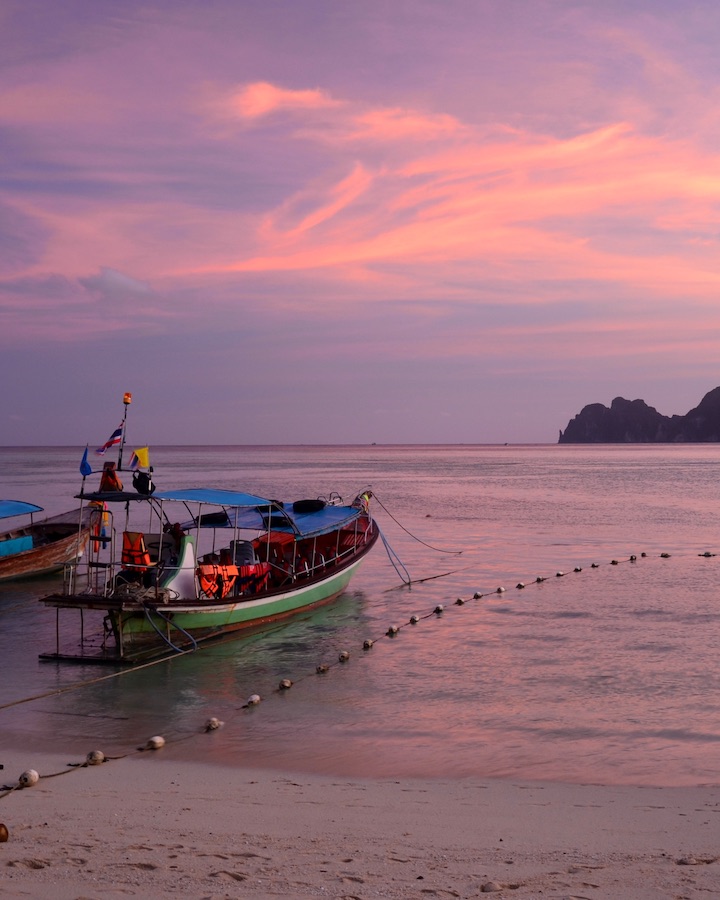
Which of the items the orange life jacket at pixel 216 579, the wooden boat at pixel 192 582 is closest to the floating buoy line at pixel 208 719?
the wooden boat at pixel 192 582

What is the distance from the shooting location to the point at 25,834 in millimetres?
7551

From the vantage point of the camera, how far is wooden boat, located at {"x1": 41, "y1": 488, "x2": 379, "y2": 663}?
1543cm

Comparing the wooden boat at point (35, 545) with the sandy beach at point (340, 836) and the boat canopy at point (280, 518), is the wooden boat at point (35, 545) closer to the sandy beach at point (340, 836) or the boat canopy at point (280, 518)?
the boat canopy at point (280, 518)

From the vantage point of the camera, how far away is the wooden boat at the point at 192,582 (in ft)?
50.6

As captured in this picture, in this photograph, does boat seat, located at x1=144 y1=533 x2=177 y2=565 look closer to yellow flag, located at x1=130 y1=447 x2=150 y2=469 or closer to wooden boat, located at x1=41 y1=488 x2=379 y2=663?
wooden boat, located at x1=41 y1=488 x2=379 y2=663

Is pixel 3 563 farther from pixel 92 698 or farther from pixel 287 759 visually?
pixel 287 759

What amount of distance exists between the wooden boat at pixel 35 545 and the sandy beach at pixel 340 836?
52.4ft

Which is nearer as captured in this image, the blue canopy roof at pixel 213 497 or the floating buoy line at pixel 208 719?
the floating buoy line at pixel 208 719

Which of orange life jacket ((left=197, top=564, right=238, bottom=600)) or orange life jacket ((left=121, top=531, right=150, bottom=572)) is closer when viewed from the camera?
orange life jacket ((left=121, top=531, right=150, bottom=572))

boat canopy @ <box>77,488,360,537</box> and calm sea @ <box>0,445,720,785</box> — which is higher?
boat canopy @ <box>77,488,360,537</box>

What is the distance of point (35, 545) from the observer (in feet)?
93.8

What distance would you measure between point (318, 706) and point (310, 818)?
4.76 meters

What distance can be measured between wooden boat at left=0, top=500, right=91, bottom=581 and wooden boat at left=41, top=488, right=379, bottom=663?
17.7 feet

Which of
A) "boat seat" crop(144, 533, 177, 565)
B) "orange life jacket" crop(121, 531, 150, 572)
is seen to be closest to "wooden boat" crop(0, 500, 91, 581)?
"boat seat" crop(144, 533, 177, 565)
